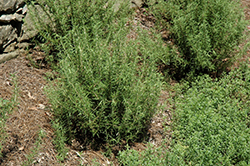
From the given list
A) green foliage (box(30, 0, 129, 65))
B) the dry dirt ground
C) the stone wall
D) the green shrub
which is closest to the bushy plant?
the dry dirt ground

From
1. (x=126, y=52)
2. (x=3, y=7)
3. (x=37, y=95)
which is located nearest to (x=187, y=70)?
(x=126, y=52)

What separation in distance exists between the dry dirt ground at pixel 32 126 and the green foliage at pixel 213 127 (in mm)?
396

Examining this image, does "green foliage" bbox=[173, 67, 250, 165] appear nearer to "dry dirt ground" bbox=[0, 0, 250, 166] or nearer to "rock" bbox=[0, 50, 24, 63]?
"dry dirt ground" bbox=[0, 0, 250, 166]

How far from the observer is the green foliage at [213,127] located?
3.59 m

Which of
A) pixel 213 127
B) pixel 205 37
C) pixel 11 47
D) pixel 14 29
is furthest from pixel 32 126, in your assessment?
pixel 205 37

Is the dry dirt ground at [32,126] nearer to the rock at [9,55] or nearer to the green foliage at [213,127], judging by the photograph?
the rock at [9,55]

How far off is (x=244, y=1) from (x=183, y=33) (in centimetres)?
413

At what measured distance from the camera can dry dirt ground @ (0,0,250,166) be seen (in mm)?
3193

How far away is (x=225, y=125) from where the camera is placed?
13.1 ft

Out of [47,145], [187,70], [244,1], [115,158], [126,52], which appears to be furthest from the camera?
[244,1]

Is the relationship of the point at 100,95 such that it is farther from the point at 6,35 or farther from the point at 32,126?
the point at 6,35

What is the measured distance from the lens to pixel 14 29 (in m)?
4.31

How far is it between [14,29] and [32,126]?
1.79 metres

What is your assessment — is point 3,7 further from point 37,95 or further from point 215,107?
point 215,107
